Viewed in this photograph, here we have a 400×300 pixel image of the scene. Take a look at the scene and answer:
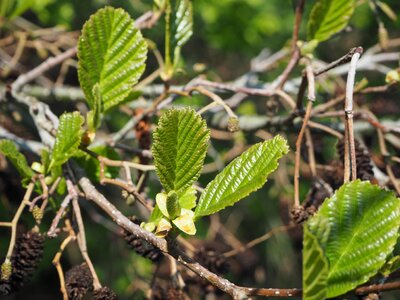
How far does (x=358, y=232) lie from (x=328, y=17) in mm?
741

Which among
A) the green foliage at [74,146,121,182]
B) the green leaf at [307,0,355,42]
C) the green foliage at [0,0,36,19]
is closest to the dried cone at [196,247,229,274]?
the green foliage at [74,146,121,182]

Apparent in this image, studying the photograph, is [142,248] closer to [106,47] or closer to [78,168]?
[78,168]

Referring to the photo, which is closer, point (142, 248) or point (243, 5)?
point (142, 248)

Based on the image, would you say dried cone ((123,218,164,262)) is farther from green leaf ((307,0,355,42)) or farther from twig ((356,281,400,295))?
green leaf ((307,0,355,42))

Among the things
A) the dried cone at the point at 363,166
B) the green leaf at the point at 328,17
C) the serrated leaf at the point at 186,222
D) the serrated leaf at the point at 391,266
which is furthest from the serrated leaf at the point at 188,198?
the green leaf at the point at 328,17

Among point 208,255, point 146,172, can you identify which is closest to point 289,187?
point 208,255

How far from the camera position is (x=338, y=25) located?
1390 millimetres

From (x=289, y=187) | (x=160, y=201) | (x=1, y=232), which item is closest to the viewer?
(x=160, y=201)

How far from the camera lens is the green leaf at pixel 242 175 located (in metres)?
0.83

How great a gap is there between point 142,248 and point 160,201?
300mm

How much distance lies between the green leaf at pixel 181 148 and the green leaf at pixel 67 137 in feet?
0.84

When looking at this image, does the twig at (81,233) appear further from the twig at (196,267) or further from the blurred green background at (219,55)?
the blurred green background at (219,55)

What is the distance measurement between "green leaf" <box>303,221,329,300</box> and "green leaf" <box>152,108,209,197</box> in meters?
0.23

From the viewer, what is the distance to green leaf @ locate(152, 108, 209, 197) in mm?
857
